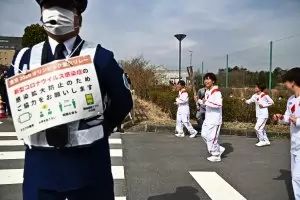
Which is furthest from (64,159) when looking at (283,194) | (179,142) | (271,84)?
(271,84)

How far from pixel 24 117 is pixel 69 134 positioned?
27 cm

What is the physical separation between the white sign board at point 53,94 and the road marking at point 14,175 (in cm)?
366

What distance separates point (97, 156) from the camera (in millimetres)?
2174

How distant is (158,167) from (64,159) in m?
4.46

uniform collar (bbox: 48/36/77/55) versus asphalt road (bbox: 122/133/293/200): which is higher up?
uniform collar (bbox: 48/36/77/55)

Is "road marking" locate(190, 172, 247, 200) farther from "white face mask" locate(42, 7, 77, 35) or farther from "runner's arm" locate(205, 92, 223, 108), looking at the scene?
"white face mask" locate(42, 7, 77, 35)

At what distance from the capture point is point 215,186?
5.25 m

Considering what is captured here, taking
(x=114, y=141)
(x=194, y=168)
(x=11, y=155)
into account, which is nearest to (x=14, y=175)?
(x=11, y=155)

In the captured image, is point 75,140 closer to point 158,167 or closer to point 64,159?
point 64,159

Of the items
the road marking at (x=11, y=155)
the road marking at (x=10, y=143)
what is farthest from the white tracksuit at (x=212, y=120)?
the road marking at (x=10, y=143)

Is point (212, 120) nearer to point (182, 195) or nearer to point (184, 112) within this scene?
point (182, 195)

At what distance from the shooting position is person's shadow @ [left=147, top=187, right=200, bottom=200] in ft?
15.4

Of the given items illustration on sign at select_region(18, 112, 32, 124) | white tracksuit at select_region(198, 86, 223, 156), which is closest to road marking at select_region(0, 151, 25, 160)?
white tracksuit at select_region(198, 86, 223, 156)

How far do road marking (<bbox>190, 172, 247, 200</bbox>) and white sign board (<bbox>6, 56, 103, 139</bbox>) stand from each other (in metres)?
Answer: 3.23
